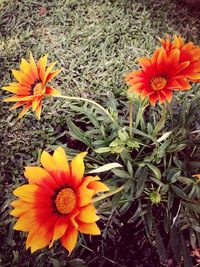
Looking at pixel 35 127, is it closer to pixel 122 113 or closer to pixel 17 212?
pixel 122 113

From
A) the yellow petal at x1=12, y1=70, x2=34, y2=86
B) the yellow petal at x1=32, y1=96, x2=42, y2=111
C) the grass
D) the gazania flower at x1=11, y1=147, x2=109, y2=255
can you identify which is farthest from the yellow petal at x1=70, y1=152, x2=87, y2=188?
the grass

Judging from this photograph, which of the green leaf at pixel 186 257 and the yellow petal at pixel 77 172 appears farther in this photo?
the green leaf at pixel 186 257

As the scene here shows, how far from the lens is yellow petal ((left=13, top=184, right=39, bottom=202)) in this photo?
958mm

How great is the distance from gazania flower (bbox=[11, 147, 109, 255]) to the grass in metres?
0.81

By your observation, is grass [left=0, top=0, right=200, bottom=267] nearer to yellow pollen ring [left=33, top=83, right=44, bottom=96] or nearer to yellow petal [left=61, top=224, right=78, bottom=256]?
yellow pollen ring [left=33, top=83, right=44, bottom=96]

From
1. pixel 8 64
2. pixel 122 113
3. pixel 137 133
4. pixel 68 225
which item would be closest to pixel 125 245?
pixel 137 133

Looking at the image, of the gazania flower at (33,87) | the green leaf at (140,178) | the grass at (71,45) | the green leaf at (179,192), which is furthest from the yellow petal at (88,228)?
the grass at (71,45)

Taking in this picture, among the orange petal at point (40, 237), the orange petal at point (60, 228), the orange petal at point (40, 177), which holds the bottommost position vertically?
the orange petal at point (40, 237)

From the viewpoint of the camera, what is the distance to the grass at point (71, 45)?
1954 mm

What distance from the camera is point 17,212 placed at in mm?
949

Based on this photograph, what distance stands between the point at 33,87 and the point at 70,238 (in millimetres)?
516

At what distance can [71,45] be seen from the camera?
7.68 ft

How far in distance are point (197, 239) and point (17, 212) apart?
34.0 inches

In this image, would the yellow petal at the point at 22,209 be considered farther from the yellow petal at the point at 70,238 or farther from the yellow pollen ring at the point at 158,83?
the yellow pollen ring at the point at 158,83
